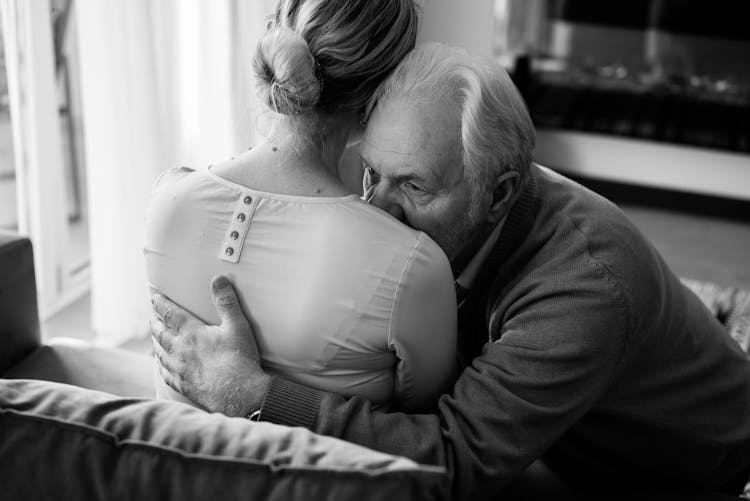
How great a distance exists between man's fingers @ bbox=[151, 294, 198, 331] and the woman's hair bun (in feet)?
0.99

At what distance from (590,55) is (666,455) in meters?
3.28

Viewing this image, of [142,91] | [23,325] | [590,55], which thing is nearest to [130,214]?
[142,91]

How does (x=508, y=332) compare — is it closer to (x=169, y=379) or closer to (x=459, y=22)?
(x=169, y=379)

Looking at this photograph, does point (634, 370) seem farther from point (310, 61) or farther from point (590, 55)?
point (590, 55)

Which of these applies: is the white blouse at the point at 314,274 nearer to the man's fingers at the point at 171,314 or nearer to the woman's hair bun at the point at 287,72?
the man's fingers at the point at 171,314

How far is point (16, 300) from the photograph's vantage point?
153 centimetres

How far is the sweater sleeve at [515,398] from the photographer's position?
41.7 inches

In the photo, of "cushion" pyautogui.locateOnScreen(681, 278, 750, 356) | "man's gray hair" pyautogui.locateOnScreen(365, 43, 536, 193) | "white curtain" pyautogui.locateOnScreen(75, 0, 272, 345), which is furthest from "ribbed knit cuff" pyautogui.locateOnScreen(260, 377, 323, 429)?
"cushion" pyautogui.locateOnScreen(681, 278, 750, 356)

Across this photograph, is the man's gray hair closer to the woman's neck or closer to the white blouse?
the woman's neck

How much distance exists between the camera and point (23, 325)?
1560mm

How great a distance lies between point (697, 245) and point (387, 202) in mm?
2998

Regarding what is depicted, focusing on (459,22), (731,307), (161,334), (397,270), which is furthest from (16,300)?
(459,22)

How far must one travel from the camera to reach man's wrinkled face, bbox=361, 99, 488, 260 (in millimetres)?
1149

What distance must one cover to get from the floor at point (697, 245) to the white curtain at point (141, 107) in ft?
1.27
